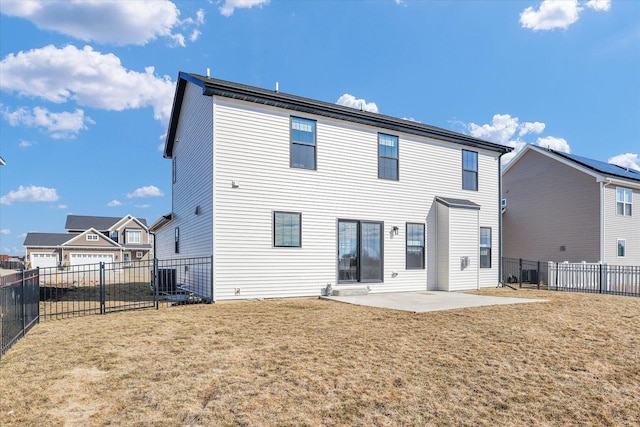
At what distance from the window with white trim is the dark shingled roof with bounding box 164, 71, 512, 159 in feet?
29.7

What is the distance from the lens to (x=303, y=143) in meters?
12.0

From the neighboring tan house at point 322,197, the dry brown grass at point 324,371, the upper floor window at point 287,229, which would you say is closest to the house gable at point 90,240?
the neighboring tan house at point 322,197

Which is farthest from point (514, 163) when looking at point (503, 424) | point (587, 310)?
point (503, 424)

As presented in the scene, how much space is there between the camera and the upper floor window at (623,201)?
19719 millimetres

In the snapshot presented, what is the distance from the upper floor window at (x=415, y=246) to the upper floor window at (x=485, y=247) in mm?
3295

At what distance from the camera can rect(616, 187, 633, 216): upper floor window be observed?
1972cm

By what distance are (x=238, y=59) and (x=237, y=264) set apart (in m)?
8.84

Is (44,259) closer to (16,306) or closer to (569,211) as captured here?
(16,306)

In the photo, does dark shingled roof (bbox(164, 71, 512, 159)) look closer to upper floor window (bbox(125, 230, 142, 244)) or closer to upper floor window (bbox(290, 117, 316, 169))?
upper floor window (bbox(290, 117, 316, 169))

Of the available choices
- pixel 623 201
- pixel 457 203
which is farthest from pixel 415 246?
pixel 623 201

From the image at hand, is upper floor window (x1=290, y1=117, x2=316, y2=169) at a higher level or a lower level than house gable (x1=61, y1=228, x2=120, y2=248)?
higher

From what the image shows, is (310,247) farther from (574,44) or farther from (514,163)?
(514,163)

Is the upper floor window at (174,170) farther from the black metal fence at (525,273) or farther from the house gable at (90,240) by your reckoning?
the house gable at (90,240)

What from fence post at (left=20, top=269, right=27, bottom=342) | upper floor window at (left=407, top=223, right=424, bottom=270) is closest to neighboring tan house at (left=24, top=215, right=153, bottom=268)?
upper floor window at (left=407, top=223, right=424, bottom=270)
